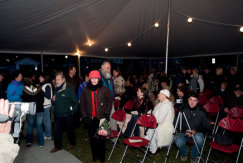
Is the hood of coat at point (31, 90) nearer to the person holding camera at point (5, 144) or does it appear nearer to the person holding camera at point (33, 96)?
the person holding camera at point (33, 96)

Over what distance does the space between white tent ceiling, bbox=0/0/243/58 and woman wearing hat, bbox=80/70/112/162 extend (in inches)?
73.8

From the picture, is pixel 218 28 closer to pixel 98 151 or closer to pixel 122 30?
pixel 122 30

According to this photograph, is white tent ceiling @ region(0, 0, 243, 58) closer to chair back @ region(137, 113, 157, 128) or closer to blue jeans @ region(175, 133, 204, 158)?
chair back @ region(137, 113, 157, 128)

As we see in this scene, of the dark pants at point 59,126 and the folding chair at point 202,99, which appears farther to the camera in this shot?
the folding chair at point 202,99

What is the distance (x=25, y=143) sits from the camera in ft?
13.8

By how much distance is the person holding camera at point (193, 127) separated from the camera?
317 cm

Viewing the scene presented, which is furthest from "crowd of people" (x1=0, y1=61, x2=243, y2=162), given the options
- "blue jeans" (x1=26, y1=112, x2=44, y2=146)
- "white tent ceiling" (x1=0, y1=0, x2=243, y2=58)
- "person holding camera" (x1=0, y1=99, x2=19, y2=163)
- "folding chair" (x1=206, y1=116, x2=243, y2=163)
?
"person holding camera" (x1=0, y1=99, x2=19, y2=163)

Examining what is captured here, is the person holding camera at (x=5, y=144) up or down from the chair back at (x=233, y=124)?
up

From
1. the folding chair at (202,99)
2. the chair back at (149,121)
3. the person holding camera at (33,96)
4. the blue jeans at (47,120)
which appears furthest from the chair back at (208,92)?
the person holding camera at (33,96)

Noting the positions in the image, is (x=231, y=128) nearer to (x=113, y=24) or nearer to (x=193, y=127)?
(x=193, y=127)

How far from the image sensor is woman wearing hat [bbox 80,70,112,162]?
10.3 ft

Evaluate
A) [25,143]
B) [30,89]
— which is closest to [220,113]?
[30,89]

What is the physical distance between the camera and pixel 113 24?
6535 mm

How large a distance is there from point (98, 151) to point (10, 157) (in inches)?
94.9
